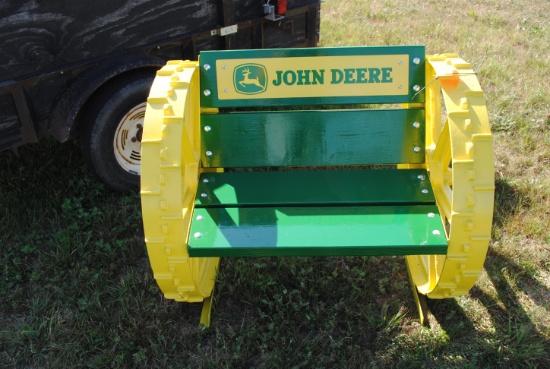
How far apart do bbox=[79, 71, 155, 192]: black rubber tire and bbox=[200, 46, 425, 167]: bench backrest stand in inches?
31.1

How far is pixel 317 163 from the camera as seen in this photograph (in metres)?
2.72

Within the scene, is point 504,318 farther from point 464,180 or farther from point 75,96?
point 75,96

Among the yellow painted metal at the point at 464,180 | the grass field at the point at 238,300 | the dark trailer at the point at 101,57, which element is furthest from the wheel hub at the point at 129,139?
the yellow painted metal at the point at 464,180

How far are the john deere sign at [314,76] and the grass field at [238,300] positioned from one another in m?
0.94

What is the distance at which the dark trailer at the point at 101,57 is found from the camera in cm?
280

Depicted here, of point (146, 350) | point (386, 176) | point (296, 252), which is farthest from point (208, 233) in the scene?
point (386, 176)

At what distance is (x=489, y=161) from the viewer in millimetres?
2104

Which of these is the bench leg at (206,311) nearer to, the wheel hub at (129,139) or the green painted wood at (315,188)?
the green painted wood at (315,188)

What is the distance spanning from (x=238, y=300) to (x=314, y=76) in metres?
1.19

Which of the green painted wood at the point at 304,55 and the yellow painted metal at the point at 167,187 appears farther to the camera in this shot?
the green painted wood at the point at 304,55

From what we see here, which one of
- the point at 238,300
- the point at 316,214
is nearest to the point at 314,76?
the point at 316,214

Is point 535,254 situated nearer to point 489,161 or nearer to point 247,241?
point 489,161

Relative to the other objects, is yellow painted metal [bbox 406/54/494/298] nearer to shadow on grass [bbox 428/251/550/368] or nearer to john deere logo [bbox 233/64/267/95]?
shadow on grass [bbox 428/251/550/368]

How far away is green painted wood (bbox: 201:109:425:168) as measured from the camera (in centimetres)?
266
